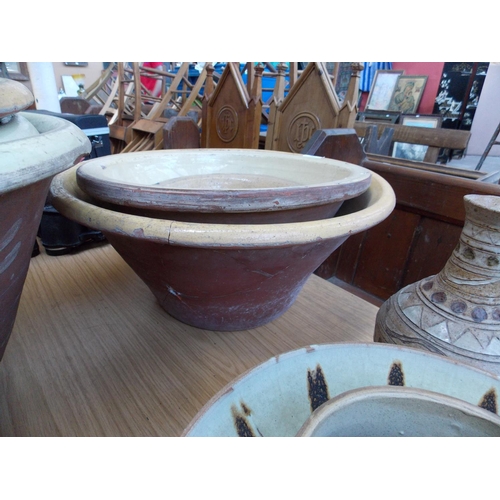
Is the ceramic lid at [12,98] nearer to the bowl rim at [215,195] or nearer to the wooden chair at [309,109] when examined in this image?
the bowl rim at [215,195]

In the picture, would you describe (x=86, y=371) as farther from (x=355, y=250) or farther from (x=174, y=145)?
(x=174, y=145)

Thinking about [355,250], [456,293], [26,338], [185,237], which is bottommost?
[355,250]

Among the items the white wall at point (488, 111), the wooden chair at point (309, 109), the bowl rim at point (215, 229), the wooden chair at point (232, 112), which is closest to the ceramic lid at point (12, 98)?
the bowl rim at point (215, 229)

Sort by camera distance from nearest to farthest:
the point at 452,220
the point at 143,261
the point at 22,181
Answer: the point at 22,181, the point at 143,261, the point at 452,220

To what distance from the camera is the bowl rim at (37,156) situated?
8.0 inches

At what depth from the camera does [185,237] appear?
1.01ft

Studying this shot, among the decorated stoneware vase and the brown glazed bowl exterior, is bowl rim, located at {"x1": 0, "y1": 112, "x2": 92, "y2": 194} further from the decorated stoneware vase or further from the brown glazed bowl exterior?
the decorated stoneware vase

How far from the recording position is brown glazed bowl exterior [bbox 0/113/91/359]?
0.68 feet

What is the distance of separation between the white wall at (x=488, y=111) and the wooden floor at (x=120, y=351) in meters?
3.30

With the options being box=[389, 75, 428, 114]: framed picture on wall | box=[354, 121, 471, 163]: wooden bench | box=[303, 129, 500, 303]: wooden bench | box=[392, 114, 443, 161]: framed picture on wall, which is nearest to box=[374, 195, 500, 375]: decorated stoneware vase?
box=[303, 129, 500, 303]: wooden bench

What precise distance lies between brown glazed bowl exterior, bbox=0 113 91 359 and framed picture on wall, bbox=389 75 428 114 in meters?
3.82

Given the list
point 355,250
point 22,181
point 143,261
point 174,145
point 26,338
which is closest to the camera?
point 22,181

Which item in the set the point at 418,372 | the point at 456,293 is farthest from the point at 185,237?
the point at 456,293

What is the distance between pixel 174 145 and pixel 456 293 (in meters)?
1.14
